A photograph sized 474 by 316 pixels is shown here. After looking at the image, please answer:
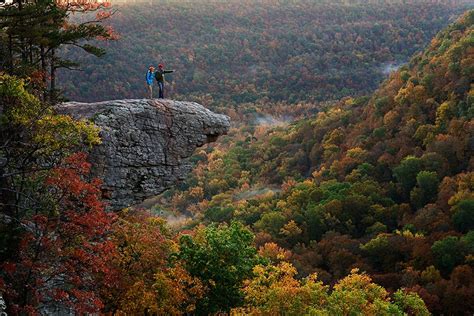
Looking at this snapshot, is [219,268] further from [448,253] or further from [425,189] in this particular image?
[425,189]

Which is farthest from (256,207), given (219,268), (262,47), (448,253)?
(262,47)

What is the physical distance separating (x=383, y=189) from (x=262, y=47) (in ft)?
341

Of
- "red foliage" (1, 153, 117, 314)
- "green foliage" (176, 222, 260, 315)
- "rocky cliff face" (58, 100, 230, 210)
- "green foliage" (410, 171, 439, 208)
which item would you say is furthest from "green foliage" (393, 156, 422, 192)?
"red foliage" (1, 153, 117, 314)

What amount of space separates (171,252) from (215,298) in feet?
8.80

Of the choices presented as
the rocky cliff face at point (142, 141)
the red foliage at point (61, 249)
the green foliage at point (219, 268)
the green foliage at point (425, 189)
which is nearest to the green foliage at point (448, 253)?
the green foliage at point (425, 189)

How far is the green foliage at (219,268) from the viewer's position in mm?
24266

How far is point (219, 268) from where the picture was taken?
79.8 ft

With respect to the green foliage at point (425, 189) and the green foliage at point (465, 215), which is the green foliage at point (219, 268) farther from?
the green foliage at point (425, 189)

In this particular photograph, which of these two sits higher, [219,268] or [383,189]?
[219,268]

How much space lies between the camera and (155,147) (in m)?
23.4

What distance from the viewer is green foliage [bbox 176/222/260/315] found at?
24.3 meters

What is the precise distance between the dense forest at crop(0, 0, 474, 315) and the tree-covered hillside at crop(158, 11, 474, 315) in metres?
0.18

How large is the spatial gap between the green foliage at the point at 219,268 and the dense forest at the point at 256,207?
60mm

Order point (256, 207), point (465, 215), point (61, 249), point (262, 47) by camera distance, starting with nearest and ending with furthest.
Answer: point (61, 249)
point (465, 215)
point (256, 207)
point (262, 47)
